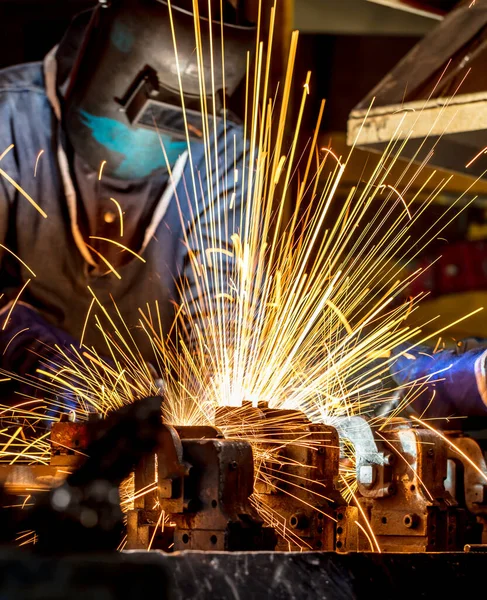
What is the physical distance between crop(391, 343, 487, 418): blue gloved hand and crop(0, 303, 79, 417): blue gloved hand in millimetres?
2361

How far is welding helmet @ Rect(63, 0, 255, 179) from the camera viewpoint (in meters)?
7.08

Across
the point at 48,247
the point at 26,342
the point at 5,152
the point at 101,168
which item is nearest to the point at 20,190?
the point at 5,152

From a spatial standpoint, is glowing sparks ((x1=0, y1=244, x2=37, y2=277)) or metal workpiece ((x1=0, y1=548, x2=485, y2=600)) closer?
metal workpiece ((x1=0, y1=548, x2=485, y2=600))

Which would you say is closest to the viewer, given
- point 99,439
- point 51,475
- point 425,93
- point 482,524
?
point 99,439

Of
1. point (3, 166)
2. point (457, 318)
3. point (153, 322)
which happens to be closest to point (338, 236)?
point (457, 318)

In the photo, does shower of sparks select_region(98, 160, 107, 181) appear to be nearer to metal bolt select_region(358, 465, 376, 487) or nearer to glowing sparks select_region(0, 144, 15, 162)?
glowing sparks select_region(0, 144, 15, 162)

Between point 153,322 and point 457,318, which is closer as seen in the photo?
point 153,322

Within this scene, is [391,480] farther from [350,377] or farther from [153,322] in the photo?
[153,322]

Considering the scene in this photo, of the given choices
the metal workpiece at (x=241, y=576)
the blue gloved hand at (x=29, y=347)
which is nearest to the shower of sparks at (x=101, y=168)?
the blue gloved hand at (x=29, y=347)

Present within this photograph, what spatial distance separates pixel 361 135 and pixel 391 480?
1829mm

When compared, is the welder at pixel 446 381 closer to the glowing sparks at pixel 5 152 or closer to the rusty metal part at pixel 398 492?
the rusty metal part at pixel 398 492

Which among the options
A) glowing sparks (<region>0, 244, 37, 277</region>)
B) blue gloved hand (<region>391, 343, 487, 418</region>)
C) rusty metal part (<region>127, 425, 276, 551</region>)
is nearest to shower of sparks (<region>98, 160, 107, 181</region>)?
glowing sparks (<region>0, 244, 37, 277</region>)

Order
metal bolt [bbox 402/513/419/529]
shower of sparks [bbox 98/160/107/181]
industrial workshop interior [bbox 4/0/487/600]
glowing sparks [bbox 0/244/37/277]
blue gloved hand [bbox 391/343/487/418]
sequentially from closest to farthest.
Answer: industrial workshop interior [bbox 4/0/487/600] → metal bolt [bbox 402/513/419/529] → blue gloved hand [bbox 391/343/487/418] → glowing sparks [bbox 0/244/37/277] → shower of sparks [bbox 98/160/107/181]

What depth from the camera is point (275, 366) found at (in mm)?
6352
